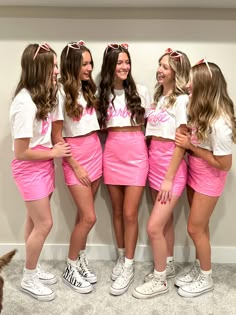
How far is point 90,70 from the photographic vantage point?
2.25 m

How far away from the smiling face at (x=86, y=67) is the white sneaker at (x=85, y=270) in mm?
1149

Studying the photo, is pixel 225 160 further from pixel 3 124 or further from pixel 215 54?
pixel 3 124

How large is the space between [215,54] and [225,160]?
0.74 metres

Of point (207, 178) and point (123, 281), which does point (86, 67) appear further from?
point (123, 281)

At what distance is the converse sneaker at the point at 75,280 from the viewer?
2334 millimetres

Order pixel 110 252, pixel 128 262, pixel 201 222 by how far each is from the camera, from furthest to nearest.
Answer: pixel 110 252
pixel 128 262
pixel 201 222

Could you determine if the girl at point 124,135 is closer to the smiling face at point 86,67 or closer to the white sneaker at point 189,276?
the smiling face at point 86,67

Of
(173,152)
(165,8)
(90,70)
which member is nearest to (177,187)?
(173,152)

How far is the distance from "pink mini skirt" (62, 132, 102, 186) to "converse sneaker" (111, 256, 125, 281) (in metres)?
0.59

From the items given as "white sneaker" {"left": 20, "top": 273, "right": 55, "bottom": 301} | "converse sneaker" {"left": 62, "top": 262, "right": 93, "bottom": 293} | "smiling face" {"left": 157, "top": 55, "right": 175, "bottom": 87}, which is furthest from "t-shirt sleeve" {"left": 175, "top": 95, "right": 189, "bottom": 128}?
"white sneaker" {"left": 20, "top": 273, "right": 55, "bottom": 301}

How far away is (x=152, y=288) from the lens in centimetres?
230

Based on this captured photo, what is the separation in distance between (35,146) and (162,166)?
75 cm

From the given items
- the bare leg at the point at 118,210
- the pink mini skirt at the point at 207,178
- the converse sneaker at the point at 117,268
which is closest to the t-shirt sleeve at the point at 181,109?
the pink mini skirt at the point at 207,178

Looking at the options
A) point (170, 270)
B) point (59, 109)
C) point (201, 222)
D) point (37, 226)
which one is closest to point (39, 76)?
point (59, 109)
